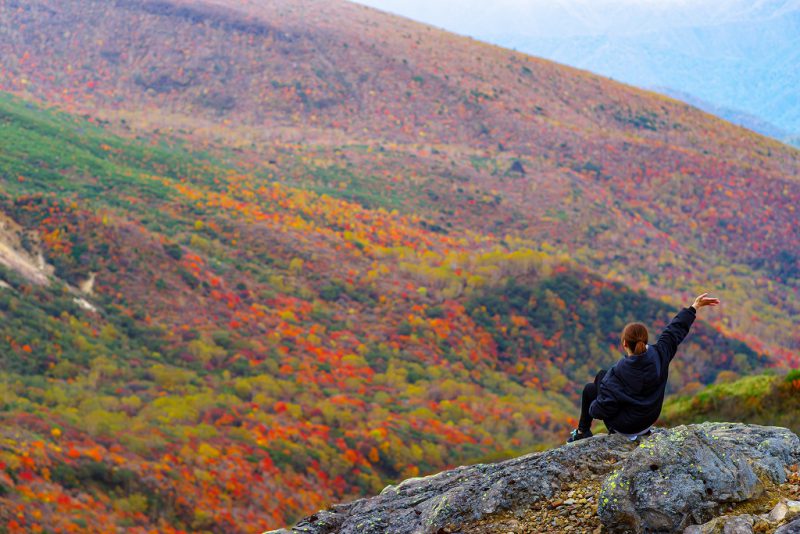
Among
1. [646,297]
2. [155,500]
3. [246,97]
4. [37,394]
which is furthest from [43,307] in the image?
[246,97]

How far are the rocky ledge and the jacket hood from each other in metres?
0.42

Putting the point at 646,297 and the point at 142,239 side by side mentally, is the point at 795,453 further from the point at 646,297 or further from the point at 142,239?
the point at 646,297

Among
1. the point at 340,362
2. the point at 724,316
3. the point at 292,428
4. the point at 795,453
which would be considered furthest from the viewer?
the point at 724,316

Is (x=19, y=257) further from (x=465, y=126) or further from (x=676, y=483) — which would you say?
(x=465, y=126)

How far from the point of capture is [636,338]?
646cm

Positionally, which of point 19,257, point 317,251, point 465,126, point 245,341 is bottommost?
point 245,341

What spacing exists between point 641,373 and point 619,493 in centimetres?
120

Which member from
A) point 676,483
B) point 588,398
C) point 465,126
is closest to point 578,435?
point 588,398

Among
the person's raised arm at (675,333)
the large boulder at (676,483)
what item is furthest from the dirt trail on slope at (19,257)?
the large boulder at (676,483)

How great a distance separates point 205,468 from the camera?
74.2 ft

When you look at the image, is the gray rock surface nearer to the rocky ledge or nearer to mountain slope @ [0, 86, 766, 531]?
Result: the rocky ledge

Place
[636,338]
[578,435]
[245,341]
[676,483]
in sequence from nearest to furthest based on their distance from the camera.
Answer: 1. [676,483]
2. [636,338]
3. [578,435]
4. [245,341]

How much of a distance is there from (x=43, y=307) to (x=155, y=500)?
Answer: 12.1m

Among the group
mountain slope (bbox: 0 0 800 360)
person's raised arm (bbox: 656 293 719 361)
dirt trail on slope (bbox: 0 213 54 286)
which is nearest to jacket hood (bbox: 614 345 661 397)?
person's raised arm (bbox: 656 293 719 361)
